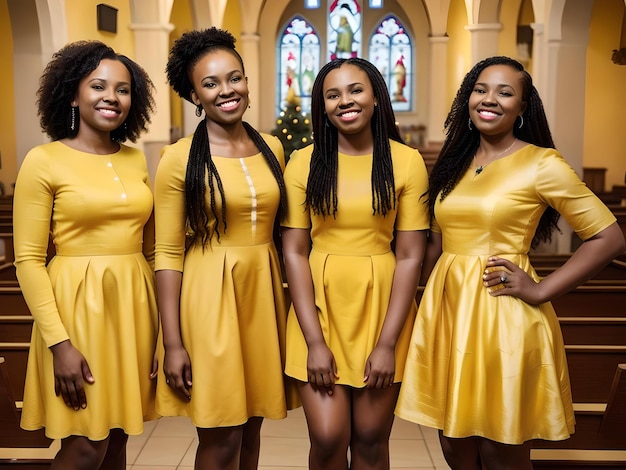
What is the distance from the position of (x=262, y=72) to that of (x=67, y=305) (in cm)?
1673

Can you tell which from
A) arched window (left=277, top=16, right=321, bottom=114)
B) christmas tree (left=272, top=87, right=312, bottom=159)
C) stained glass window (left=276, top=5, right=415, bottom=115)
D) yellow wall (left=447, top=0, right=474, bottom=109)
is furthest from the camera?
arched window (left=277, top=16, right=321, bottom=114)

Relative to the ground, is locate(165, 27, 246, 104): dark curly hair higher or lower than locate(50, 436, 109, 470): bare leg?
higher

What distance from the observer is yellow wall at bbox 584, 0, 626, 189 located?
11.4 metres

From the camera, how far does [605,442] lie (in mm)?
3082

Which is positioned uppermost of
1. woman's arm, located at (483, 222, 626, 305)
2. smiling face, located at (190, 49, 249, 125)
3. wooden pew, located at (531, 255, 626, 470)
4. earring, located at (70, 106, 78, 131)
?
smiling face, located at (190, 49, 249, 125)

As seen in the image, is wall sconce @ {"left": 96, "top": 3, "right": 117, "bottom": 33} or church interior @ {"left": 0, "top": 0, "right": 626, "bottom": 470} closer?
church interior @ {"left": 0, "top": 0, "right": 626, "bottom": 470}

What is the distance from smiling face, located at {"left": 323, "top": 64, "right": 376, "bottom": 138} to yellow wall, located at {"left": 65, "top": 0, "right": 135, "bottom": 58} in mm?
6080

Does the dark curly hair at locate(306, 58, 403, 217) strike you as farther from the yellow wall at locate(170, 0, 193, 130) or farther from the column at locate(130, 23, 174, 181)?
the yellow wall at locate(170, 0, 193, 130)

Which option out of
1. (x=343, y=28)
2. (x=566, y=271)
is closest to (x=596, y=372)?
Answer: (x=566, y=271)

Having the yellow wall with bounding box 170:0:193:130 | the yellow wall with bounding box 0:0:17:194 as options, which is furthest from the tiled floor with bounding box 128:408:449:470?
the yellow wall with bounding box 170:0:193:130

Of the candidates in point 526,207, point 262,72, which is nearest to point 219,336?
point 526,207

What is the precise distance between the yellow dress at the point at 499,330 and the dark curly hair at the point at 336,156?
0.21 metres

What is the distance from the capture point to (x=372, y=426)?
2.30 metres

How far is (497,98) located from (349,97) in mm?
445
